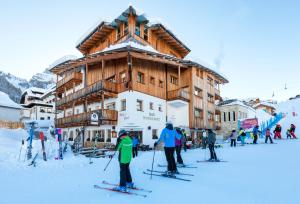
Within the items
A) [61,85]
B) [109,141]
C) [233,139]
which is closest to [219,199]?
[233,139]

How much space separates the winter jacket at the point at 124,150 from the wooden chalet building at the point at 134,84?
1572cm

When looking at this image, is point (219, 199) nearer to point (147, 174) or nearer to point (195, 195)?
point (195, 195)

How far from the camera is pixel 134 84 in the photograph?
25.4 metres

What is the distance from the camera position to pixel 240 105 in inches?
1704

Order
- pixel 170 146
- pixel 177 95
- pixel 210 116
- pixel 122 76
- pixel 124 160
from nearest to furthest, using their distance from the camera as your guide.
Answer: pixel 124 160
pixel 170 146
pixel 122 76
pixel 177 95
pixel 210 116

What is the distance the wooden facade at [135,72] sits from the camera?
25609 millimetres

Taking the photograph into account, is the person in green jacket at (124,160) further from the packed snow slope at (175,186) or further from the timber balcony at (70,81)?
the timber balcony at (70,81)

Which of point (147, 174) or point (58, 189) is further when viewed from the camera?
point (147, 174)

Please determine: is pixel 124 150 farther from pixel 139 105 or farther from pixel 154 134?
pixel 154 134

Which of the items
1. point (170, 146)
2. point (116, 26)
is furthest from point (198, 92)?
point (170, 146)

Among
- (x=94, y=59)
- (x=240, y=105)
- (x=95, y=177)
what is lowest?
(x=95, y=177)

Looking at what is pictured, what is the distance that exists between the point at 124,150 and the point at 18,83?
5933 inches

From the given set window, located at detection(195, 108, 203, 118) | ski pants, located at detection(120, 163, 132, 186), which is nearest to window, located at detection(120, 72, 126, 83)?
window, located at detection(195, 108, 203, 118)

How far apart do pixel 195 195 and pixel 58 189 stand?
14.4 feet
